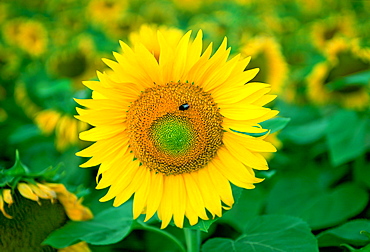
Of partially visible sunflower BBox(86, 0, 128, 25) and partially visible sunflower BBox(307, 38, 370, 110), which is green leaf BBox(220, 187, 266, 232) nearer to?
partially visible sunflower BBox(307, 38, 370, 110)

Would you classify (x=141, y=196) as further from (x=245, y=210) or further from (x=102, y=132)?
(x=245, y=210)

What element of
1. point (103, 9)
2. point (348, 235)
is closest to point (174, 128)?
point (348, 235)

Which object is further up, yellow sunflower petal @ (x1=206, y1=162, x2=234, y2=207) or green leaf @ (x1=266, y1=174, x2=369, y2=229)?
yellow sunflower petal @ (x1=206, y1=162, x2=234, y2=207)

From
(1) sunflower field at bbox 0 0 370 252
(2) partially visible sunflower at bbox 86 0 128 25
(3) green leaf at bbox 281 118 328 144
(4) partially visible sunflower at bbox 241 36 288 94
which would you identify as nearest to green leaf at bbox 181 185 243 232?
(1) sunflower field at bbox 0 0 370 252

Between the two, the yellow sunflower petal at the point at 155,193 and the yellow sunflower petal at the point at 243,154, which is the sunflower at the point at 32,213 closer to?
the yellow sunflower petal at the point at 155,193

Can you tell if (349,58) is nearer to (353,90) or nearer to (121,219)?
(353,90)
